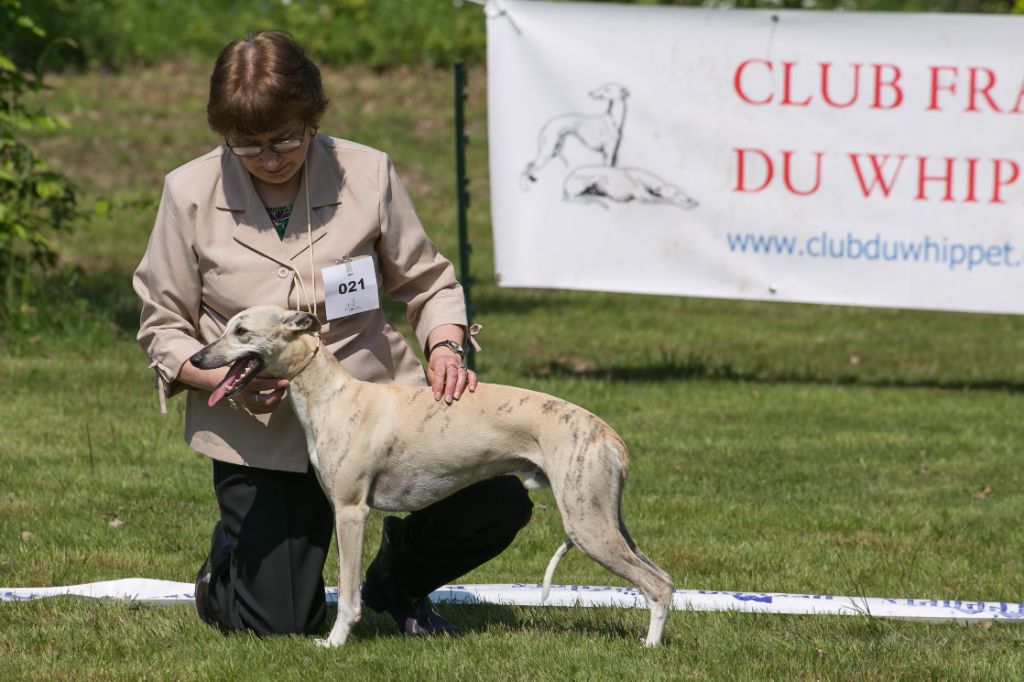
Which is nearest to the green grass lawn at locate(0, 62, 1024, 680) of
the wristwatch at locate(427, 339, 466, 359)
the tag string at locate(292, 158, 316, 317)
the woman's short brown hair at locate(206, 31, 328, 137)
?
the wristwatch at locate(427, 339, 466, 359)

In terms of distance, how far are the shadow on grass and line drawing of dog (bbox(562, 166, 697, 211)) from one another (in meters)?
1.27

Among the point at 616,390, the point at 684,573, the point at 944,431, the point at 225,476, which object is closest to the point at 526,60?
the point at 616,390

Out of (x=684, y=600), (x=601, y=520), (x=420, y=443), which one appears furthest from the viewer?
(x=684, y=600)

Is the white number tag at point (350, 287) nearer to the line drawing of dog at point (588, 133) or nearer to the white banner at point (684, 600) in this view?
the white banner at point (684, 600)

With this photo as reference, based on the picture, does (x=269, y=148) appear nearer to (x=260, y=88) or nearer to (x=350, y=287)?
(x=260, y=88)

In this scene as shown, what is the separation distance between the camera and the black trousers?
485 centimetres

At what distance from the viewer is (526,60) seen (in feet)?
31.2

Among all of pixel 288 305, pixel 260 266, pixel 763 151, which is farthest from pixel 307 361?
pixel 763 151

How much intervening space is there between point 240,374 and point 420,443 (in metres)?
0.58

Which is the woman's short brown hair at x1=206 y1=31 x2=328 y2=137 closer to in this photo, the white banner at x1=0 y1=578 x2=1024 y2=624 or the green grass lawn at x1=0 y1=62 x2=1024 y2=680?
the green grass lawn at x1=0 y1=62 x2=1024 y2=680

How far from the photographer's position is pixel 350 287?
15.3ft

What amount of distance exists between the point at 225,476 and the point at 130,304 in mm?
7064

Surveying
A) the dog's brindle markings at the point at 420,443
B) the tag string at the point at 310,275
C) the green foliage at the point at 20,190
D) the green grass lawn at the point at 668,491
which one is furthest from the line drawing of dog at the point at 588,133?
the dog's brindle markings at the point at 420,443

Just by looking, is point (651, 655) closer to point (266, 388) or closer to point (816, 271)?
point (266, 388)
